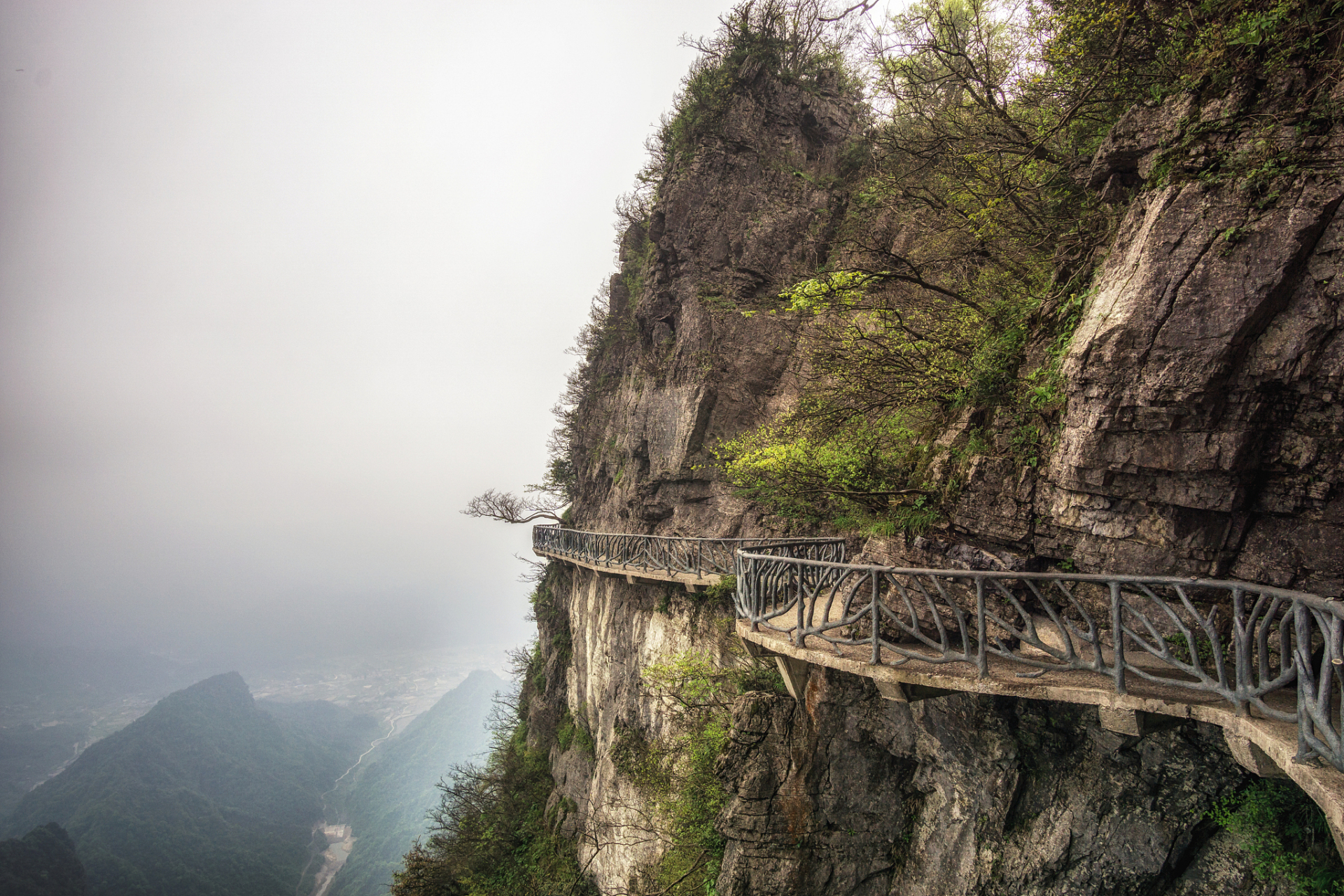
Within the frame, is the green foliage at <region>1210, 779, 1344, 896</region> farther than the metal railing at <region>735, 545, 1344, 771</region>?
Yes

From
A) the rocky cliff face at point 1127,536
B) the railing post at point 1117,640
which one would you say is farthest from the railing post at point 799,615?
the railing post at point 1117,640

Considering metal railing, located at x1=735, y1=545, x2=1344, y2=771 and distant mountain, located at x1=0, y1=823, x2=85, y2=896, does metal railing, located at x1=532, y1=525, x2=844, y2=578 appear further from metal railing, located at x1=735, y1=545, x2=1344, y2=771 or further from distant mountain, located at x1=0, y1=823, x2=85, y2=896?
distant mountain, located at x1=0, y1=823, x2=85, y2=896

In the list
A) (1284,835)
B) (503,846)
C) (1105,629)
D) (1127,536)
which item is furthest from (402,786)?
(1127,536)

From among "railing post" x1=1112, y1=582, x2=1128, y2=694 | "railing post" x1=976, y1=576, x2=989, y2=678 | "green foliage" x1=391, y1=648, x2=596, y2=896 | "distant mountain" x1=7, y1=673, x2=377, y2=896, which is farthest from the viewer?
"distant mountain" x1=7, y1=673, x2=377, y2=896

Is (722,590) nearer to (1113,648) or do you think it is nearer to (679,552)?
(679,552)

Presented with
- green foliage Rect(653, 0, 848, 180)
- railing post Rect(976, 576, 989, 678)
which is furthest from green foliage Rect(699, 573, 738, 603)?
green foliage Rect(653, 0, 848, 180)
